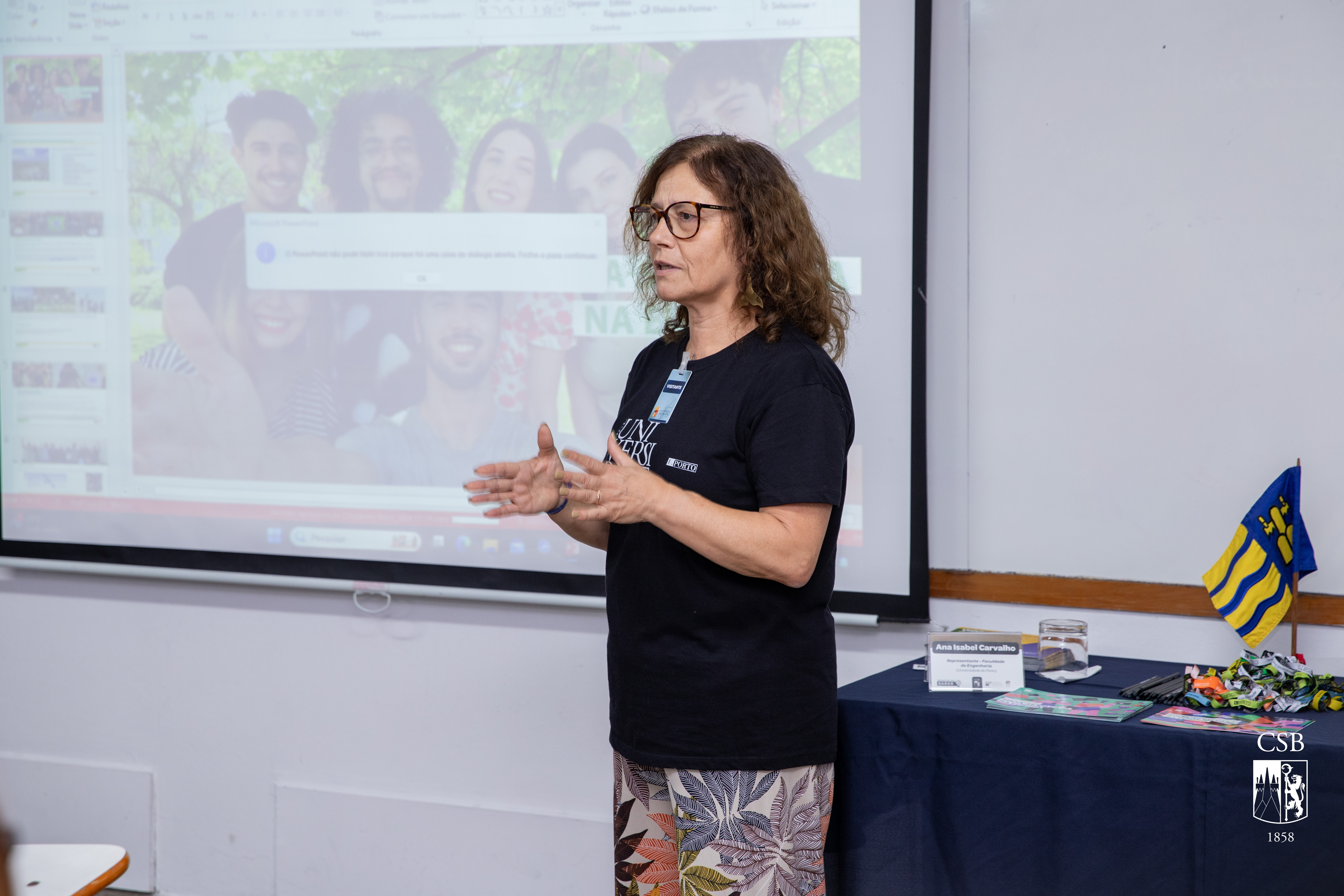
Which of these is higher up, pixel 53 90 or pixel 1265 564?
pixel 53 90

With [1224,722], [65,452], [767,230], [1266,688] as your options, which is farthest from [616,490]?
[65,452]

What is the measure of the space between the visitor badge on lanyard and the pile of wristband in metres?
0.91

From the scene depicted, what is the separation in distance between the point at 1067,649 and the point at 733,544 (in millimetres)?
859

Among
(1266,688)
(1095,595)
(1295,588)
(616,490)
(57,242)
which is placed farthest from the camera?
(57,242)

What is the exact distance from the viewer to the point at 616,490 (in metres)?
1.16

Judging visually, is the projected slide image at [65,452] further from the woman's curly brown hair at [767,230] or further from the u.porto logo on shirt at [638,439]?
the woman's curly brown hair at [767,230]

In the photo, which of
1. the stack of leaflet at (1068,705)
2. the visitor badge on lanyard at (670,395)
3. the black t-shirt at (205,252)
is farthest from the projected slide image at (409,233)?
the stack of leaflet at (1068,705)

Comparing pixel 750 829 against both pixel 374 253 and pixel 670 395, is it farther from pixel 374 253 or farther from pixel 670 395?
pixel 374 253

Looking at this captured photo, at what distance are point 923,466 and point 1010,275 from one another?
1.39 ft

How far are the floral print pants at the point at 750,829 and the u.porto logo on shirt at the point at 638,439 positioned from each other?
41cm

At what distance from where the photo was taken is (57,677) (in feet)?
9.35

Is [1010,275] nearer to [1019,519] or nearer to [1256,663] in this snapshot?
[1019,519]

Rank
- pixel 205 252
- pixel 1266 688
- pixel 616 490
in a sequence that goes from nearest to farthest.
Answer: pixel 616 490 → pixel 1266 688 → pixel 205 252

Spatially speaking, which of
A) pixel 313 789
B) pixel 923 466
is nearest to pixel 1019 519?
pixel 923 466
